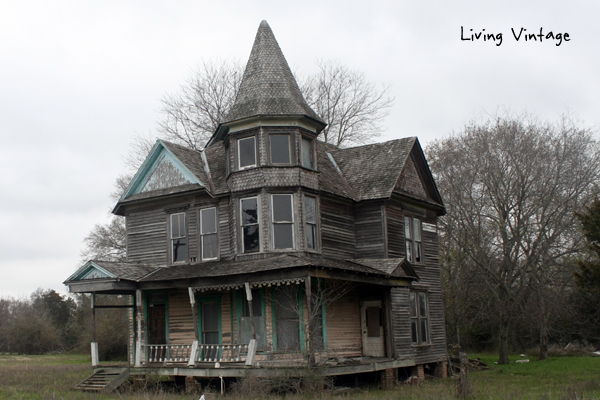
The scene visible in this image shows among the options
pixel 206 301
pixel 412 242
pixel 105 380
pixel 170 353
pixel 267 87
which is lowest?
pixel 105 380

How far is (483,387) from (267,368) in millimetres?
7075

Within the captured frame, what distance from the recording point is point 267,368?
18.3 metres

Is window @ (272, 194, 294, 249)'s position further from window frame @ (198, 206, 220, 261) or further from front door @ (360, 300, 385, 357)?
front door @ (360, 300, 385, 357)

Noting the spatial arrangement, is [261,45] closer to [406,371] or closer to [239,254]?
[239,254]

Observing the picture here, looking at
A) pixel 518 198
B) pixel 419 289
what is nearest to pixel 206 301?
pixel 419 289

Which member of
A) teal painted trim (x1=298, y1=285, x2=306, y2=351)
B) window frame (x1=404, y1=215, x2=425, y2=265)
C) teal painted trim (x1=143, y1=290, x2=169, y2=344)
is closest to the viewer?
teal painted trim (x1=298, y1=285, x2=306, y2=351)

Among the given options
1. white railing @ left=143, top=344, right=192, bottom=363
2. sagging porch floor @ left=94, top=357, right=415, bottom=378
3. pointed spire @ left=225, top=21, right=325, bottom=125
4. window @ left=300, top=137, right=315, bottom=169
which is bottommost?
sagging porch floor @ left=94, top=357, right=415, bottom=378

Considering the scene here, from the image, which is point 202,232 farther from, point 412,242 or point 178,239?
point 412,242

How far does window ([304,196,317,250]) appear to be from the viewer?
A: 2223 centimetres

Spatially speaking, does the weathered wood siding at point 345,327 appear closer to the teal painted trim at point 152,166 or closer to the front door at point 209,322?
the front door at point 209,322

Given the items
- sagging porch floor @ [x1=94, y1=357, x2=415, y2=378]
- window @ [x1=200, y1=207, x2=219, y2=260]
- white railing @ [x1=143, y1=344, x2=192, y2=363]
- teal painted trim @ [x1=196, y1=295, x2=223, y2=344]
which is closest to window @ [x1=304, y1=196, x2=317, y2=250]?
window @ [x1=200, y1=207, x2=219, y2=260]

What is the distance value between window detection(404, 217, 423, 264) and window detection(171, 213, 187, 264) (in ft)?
28.8

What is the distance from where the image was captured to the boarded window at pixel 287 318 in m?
20.6

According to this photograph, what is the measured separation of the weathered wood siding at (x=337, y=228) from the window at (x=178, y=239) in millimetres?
5325
